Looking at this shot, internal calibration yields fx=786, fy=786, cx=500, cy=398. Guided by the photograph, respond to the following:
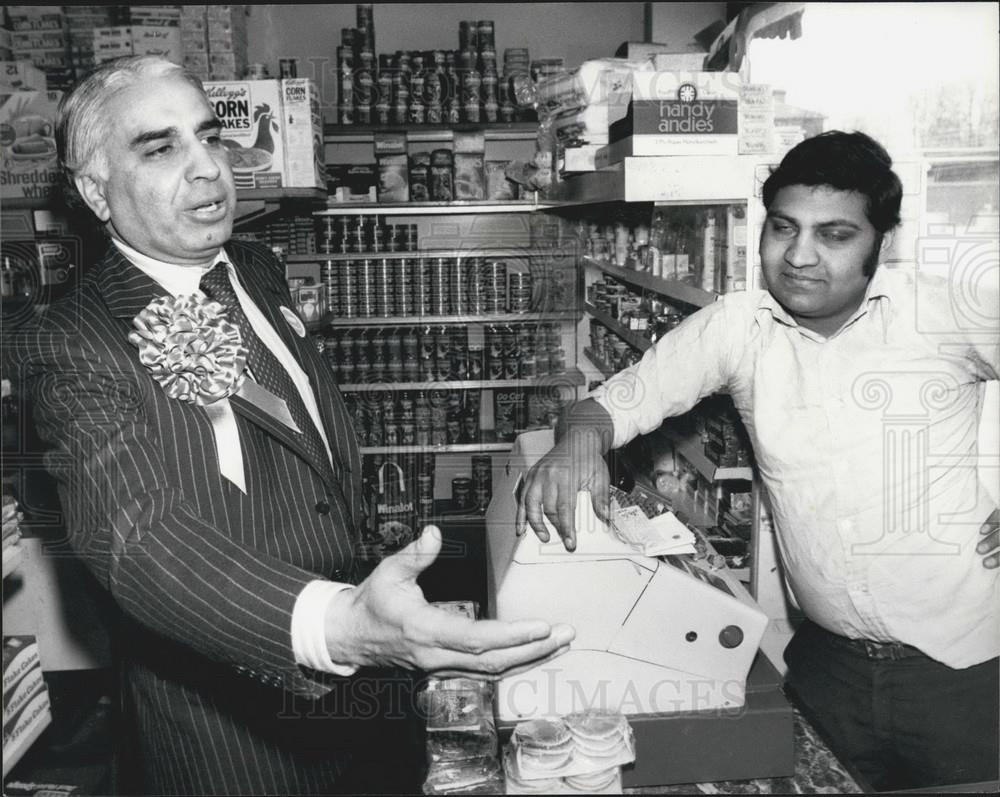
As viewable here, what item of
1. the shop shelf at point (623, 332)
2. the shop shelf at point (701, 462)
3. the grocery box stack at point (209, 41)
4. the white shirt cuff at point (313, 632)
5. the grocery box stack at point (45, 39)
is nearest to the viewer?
the white shirt cuff at point (313, 632)

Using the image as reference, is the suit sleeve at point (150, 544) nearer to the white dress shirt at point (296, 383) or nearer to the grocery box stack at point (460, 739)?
the white dress shirt at point (296, 383)

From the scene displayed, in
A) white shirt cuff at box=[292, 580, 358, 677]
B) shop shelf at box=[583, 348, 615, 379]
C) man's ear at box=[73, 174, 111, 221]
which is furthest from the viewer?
shop shelf at box=[583, 348, 615, 379]

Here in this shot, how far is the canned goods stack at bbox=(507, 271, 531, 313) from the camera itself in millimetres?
5039

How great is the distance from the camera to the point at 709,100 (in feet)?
6.71

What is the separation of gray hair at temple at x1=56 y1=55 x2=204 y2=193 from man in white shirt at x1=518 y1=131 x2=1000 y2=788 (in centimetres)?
102

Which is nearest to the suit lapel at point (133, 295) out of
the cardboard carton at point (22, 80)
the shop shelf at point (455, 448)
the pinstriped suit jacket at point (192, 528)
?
the pinstriped suit jacket at point (192, 528)

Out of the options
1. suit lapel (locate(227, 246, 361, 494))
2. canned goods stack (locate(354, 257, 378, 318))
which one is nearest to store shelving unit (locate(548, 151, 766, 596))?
suit lapel (locate(227, 246, 361, 494))

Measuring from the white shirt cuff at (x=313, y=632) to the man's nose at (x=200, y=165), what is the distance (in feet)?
2.64

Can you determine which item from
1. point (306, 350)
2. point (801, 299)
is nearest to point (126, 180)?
point (306, 350)

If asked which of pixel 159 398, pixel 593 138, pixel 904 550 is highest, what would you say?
pixel 593 138

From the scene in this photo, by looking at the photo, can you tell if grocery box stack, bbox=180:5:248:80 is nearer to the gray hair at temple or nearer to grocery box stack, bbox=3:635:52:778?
the gray hair at temple

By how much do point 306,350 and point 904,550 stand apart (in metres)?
1.35

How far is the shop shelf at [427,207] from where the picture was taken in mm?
4918

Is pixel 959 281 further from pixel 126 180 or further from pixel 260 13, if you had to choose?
pixel 260 13
